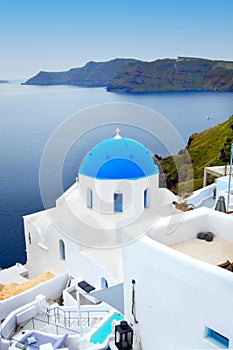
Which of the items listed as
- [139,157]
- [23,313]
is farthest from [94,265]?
[139,157]

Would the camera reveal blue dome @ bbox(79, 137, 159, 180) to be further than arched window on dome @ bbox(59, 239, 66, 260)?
No

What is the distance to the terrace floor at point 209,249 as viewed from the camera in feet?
20.4

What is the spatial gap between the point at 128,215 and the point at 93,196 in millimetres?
1269

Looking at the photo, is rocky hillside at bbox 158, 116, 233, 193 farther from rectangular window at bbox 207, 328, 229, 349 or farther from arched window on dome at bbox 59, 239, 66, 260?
rectangular window at bbox 207, 328, 229, 349

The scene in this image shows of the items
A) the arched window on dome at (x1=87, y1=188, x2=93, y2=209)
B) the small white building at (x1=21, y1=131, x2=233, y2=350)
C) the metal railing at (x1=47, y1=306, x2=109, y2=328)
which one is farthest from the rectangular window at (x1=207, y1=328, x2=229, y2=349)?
the arched window on dome at (x1=87, y1=188, x2=93, y2=209)

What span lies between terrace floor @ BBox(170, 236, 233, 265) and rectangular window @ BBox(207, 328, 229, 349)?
112cm

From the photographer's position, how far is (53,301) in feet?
39.8

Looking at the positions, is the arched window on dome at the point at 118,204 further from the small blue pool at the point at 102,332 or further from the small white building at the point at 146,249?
the small blue pool at the point at 102,332

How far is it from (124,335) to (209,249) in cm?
239

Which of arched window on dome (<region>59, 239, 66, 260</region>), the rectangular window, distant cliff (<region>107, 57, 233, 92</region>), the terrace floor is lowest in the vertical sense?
arched window on dome (<region>59, 239, 66, 260</region>)

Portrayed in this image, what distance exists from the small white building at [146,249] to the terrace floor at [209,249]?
2 centimetres

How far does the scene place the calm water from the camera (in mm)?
25094

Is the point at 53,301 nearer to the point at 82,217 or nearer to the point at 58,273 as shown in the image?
the point at 58,273

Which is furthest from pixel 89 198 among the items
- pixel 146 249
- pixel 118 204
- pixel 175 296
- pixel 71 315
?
pixel 175 296
